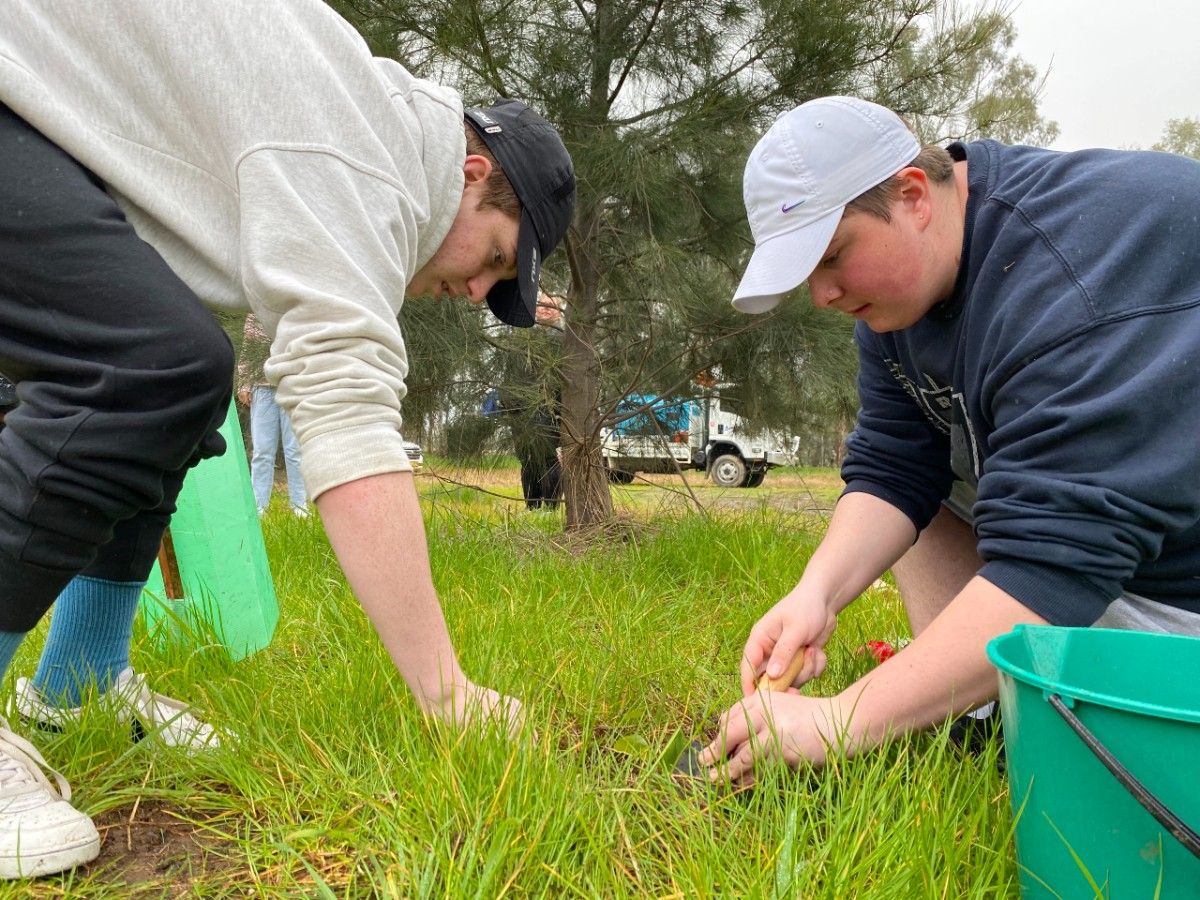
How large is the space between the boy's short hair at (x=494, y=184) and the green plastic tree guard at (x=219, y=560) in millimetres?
861

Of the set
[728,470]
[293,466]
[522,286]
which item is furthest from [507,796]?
[728,470]

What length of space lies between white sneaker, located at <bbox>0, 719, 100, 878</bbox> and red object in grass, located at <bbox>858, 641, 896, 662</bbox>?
1.31 m

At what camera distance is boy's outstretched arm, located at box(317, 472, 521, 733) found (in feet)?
3.67

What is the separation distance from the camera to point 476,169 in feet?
4.58

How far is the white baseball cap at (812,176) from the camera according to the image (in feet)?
4.57

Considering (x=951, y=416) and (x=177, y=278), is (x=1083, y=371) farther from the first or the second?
(x=177, y=278)

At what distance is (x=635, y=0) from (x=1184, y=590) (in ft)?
8.68

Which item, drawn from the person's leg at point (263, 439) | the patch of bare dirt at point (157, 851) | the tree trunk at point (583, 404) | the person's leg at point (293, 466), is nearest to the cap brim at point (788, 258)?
the patch of bare dirt at point (157, 851)

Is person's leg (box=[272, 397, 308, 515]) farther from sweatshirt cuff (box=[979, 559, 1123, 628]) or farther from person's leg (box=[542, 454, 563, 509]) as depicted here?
sweatshirt cuff (box=[979, 559, 1123, 628])

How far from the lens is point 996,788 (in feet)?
4.18

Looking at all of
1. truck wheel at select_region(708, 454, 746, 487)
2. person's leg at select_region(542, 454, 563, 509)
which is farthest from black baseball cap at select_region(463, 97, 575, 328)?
truck wheel at select_region(708, 454, 746, 487)

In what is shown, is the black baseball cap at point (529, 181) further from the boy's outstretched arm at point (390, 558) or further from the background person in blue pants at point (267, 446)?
the background person in blue pants at point (267, 446)

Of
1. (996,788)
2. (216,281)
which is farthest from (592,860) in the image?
(216,281)

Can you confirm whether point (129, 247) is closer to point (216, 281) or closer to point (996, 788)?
point (216, 281)
